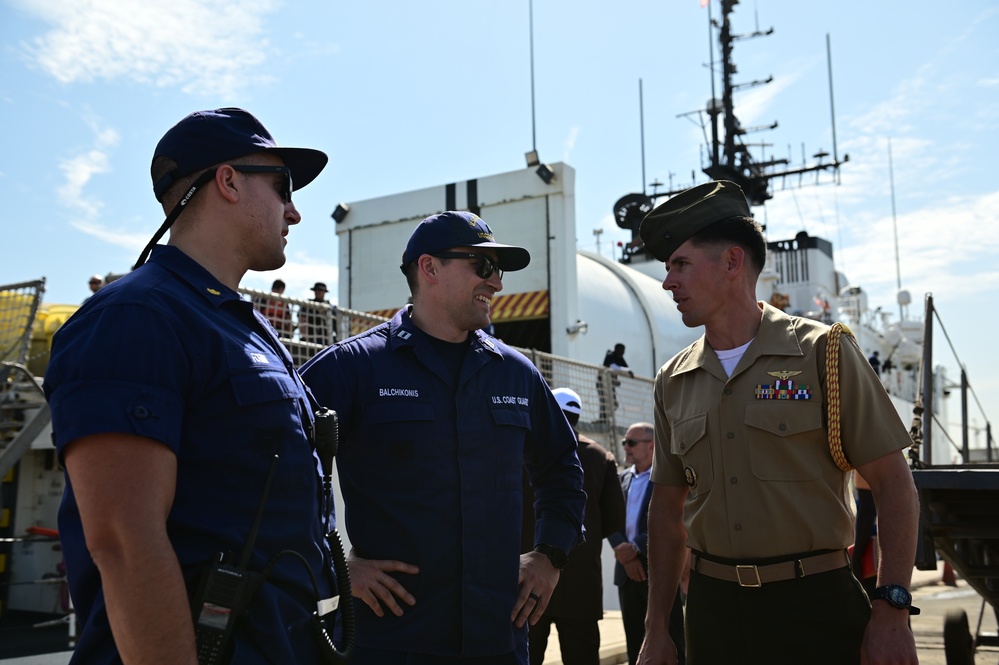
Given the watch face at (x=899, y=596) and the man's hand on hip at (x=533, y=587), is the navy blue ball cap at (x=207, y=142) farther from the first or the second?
the watch face at (x=899, y=596)

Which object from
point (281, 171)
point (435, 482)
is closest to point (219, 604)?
point (281, 171)

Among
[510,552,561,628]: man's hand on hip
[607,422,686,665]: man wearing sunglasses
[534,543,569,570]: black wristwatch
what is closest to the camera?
[510,552,561,628]: man's hand on hip

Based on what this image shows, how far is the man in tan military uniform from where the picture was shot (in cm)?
264

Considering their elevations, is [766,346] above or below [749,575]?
above

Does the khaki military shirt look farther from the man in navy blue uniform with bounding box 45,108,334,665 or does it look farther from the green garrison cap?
the man in navy blue uniform with bounding box 45,108,334,665

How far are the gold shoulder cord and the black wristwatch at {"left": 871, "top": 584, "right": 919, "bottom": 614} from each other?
38cm

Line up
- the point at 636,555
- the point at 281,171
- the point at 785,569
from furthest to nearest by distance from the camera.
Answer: the point at 636,555 < the point at 785,569 < the point at 281,171

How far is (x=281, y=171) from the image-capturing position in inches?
82.2

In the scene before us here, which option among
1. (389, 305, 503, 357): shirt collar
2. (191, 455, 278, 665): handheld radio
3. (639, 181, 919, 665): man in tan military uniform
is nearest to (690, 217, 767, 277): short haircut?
(639, 181, 919, 665): man in tan military uniform

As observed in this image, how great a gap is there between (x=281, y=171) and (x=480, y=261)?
3.81ft

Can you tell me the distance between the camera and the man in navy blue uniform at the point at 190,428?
5.08 feet

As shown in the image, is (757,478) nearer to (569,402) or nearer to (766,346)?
(766,346)

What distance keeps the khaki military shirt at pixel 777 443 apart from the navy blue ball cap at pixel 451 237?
84cm

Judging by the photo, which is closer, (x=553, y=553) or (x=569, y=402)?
(x=553, y=553)
